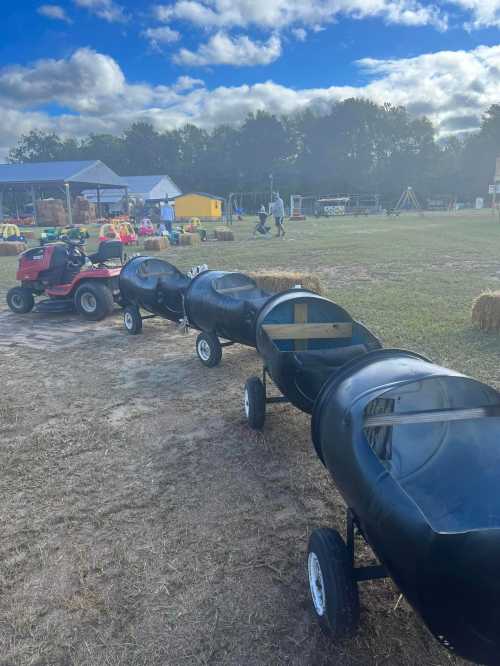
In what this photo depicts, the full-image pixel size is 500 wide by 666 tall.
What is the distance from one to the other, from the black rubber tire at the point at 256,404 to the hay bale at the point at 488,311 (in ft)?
17.0

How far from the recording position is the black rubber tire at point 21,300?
1084 centimetres

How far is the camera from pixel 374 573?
2.83 meters

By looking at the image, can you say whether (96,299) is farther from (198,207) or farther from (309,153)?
(309,153)

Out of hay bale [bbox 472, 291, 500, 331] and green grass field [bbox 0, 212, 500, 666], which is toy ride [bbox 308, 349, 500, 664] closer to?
green grass field [bbox 0, 212, 500, 666]

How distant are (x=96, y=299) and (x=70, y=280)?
3.53 ft

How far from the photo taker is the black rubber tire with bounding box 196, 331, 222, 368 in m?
7.20

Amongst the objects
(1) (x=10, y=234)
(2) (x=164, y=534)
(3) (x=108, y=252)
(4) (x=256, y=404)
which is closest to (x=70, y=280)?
(3) (x=108, y=252)

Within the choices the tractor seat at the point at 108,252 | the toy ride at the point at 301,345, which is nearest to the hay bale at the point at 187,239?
the tractor seat at the point at 108,252

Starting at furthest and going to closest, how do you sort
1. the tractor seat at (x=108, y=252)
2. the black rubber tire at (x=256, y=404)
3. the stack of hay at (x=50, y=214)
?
1. the stack of hay at (x=50, y=214)
2. the tractor seat at (x=108, y=252)
3. the black rubber tire at (x=256, y=404)

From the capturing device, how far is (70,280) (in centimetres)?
1062

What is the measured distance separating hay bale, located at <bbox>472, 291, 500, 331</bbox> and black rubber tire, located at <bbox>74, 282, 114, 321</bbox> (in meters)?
7.08

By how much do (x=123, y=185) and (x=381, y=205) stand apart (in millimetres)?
42060

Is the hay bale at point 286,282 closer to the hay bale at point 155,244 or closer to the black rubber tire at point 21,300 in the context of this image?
the black rubber tire at point 21,300

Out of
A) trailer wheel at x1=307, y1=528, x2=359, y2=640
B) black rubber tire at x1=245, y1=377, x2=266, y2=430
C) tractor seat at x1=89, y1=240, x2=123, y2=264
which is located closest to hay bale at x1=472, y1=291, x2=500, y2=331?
black rubber tire at x1=245, y1=377, x2=266, y2=430
